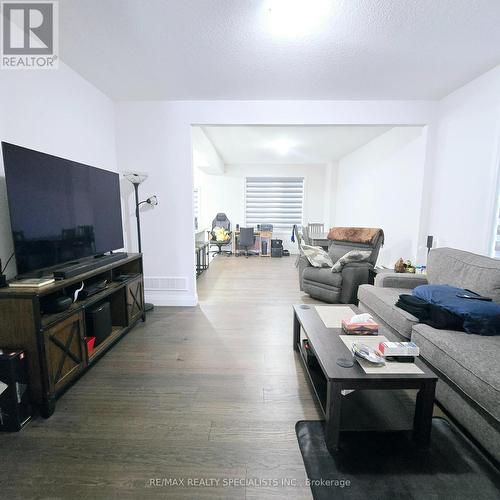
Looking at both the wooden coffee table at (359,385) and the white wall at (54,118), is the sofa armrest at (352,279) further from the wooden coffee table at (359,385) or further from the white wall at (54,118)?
the white wall at (54,118)

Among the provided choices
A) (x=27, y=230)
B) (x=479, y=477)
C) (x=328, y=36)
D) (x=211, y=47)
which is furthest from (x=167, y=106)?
(x=479, y=477)

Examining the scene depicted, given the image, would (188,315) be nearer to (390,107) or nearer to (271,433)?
(271,433)

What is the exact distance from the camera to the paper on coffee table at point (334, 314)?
1.88 metres

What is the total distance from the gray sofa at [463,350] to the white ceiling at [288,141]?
7.34ft

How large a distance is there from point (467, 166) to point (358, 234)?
4.81 ft

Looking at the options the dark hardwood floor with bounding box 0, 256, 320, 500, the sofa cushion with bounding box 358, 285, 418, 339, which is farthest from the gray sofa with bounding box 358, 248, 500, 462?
the dark hardwood floor with bounding box 0, 256, 320, 500

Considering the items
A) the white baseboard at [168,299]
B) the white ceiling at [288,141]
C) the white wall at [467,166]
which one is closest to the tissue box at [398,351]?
the white wall at [467,166]

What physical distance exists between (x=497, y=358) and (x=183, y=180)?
3109 millimetres

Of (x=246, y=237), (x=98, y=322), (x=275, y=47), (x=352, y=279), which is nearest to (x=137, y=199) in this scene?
(x=98, y=322)

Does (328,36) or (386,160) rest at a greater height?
(328,36)

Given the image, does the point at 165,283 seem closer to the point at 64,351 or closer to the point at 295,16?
the point at 64,351

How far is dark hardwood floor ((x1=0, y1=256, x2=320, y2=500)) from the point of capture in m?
1.18

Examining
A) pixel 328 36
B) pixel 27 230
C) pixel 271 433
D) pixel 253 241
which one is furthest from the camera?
pixel 253 241

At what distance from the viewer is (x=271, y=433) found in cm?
144
